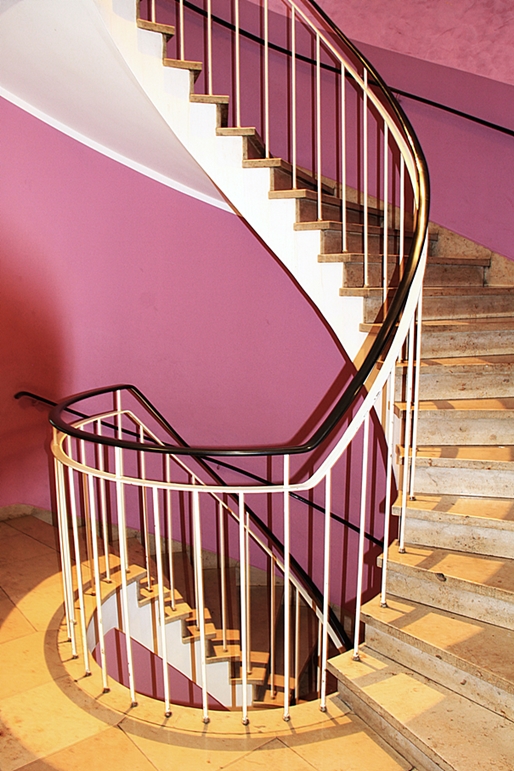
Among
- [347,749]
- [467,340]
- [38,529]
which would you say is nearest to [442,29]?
[467,340]

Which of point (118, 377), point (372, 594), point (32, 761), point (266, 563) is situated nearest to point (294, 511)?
point (266, 563)

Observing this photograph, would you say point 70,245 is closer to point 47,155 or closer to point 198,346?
point 47,155

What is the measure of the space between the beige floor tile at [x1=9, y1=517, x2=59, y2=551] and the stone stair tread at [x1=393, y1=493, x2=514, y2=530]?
7.54 feet

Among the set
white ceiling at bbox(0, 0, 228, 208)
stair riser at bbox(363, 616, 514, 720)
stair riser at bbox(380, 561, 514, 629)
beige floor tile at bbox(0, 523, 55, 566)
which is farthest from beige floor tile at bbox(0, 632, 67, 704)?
white ceiling at bbox(0, 0, 228, 208)

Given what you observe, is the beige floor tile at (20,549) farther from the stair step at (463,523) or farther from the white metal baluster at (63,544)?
the stair step at (463,523)

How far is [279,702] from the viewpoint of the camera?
3.95 meters

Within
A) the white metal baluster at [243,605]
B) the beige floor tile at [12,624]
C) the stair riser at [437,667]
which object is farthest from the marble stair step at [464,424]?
the beige floor tile at [12,624]

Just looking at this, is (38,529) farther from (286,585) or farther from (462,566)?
(462,566)

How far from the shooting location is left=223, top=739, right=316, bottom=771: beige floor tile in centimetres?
203

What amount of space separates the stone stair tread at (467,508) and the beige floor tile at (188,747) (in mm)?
1019

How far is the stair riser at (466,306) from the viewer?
3451mm

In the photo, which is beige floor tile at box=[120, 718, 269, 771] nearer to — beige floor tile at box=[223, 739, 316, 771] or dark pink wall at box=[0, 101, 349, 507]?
beige floor tile at box=[223, 739, 316, 771]

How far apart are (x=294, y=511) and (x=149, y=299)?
1.80 m

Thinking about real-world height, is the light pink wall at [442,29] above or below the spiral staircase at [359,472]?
above
